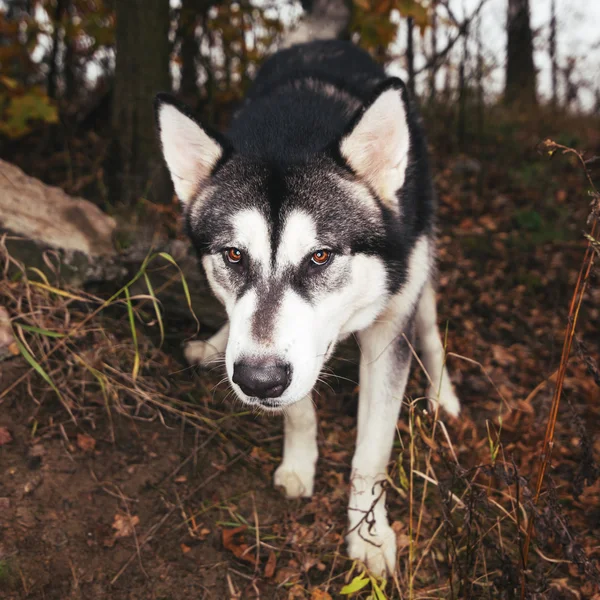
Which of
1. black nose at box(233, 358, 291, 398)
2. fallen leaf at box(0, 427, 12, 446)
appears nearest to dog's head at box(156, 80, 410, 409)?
black nose at box(233, 358, 291, 398)

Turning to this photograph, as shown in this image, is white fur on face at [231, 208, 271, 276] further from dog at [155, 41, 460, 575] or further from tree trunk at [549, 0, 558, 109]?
tree trunk at [549, 0, 558, 109]

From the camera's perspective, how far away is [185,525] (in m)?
2.84

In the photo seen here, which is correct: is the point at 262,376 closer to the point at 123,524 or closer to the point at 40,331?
the point at 123,524

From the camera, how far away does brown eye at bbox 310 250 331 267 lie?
7.88 ft

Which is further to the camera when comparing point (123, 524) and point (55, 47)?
point (55, 47)

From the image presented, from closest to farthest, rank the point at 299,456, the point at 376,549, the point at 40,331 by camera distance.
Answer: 1. the point at 376,549
2. the point at 40,331
3. the point at 299,456

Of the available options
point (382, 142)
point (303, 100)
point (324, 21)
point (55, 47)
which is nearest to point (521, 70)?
point (324, 21)

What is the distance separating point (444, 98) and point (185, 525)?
675cm

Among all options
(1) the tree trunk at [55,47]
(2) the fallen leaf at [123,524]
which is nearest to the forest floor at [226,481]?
(2) the fallen leaf at [123,524]

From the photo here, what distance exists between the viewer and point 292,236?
7.70ft

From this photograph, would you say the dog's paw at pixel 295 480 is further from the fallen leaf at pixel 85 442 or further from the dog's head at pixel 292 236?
the fallen leaf at pixel 85 442

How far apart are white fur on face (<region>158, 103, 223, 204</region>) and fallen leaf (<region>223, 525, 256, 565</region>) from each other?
1545 millimetres

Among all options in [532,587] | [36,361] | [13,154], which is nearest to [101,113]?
[13,154]

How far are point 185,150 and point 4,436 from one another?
1.56 metres
